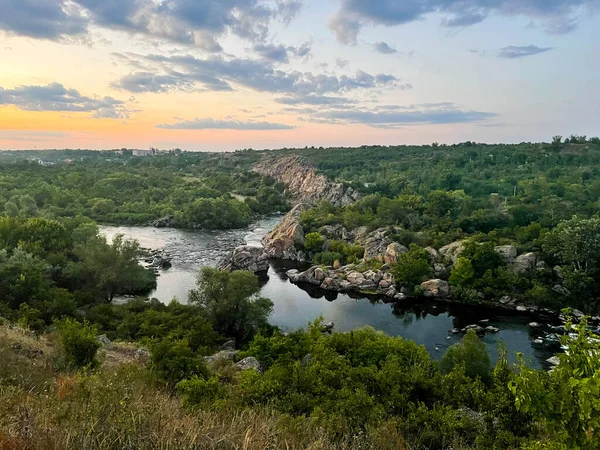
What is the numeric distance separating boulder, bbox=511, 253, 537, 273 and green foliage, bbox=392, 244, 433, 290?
255 inches

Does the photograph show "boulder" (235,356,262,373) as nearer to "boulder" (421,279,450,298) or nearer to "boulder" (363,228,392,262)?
"boulder" (421,279,450,298)

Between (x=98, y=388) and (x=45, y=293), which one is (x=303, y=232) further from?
Result: (x=98, y=388)

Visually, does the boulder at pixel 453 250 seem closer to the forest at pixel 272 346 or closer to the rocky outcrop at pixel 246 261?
the forest at pixel 272 346

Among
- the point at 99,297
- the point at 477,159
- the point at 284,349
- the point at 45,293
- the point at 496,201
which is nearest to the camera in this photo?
the point at 284,349

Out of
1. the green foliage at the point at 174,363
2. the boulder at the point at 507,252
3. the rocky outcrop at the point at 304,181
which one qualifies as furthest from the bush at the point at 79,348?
the rocky outcrop at the point at 304,181

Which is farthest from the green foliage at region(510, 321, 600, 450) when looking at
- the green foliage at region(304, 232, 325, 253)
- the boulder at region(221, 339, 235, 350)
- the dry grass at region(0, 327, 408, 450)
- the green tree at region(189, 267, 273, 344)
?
the green foliage at region(304, 232, 325, 253)

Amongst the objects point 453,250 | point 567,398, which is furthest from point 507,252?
point 567,398

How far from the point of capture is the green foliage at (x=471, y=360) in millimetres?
17594

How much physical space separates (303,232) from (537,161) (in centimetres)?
5185

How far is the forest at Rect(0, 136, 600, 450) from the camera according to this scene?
479cm

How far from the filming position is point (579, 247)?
31.4 metres

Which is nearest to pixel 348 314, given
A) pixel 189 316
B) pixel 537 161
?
pixel 189 316

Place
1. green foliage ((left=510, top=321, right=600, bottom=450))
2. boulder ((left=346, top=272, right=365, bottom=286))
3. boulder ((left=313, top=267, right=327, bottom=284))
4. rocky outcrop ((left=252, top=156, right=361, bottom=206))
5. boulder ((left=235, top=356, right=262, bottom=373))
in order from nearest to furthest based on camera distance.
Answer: green foliage ((left=510, top=321, right=600, bottom=450)), boulder ((left=235, top=356, right=262, bottom=373)), boulder ((left=346, top=272, right=365, bottom=286)), boulder ((left=313, top=267, right=327, bottom=284)), rocky outcrop ((left=252, top=156, right=361, bottom=206))

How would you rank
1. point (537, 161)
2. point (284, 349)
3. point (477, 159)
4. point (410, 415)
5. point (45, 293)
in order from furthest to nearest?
point (477, 159)
point (537, 161)
point (45, 293)
point (284, 349)
point (410, 415)
